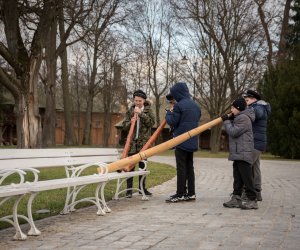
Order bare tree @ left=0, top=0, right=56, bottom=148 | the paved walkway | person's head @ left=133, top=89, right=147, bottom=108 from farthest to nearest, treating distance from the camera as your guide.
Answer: bare tree @ left=0, top=0, right=56, bottom=148, person's head @ left=133, top=89, right=147, bottom=108, the paved walkway

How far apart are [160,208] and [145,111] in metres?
2.08

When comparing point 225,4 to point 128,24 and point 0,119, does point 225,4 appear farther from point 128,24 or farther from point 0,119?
point 0,119

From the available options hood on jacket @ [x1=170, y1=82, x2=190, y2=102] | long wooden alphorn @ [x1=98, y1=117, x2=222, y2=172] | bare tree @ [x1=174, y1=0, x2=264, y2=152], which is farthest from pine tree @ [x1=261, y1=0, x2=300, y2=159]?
long wooden alphorn @ [x1=98, y1=117, x2=222, y2=172]

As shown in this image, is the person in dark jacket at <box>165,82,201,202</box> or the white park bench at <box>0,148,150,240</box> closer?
the white park bench at <box>0,148,150,240</box>

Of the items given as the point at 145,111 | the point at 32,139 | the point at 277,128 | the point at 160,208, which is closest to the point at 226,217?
the point at 160,208

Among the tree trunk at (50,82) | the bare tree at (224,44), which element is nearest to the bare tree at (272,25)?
the bare tree at (224,44)

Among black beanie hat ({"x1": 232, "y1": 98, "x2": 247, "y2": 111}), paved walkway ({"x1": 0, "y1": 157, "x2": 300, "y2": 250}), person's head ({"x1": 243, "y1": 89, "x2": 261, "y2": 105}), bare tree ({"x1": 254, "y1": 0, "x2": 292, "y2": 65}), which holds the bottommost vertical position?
paved walkway ({"x1": 0, "y1": 157, "x2": 300, "y2": 250})

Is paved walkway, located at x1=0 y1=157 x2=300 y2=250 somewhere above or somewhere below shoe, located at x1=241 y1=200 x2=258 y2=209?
below

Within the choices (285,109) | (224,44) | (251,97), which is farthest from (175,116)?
(224,44)

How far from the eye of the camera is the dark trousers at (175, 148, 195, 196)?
345 inches

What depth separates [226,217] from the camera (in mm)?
7266

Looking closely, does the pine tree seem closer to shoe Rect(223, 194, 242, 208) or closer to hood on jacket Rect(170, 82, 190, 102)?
hood on jacket Rect(170, 82, 190, 102)

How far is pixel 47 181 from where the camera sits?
6758 mm

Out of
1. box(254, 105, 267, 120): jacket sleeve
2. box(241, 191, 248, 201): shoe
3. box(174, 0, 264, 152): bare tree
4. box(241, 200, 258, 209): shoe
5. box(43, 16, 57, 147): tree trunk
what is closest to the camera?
box(241, 200, 258, 209): shoe
